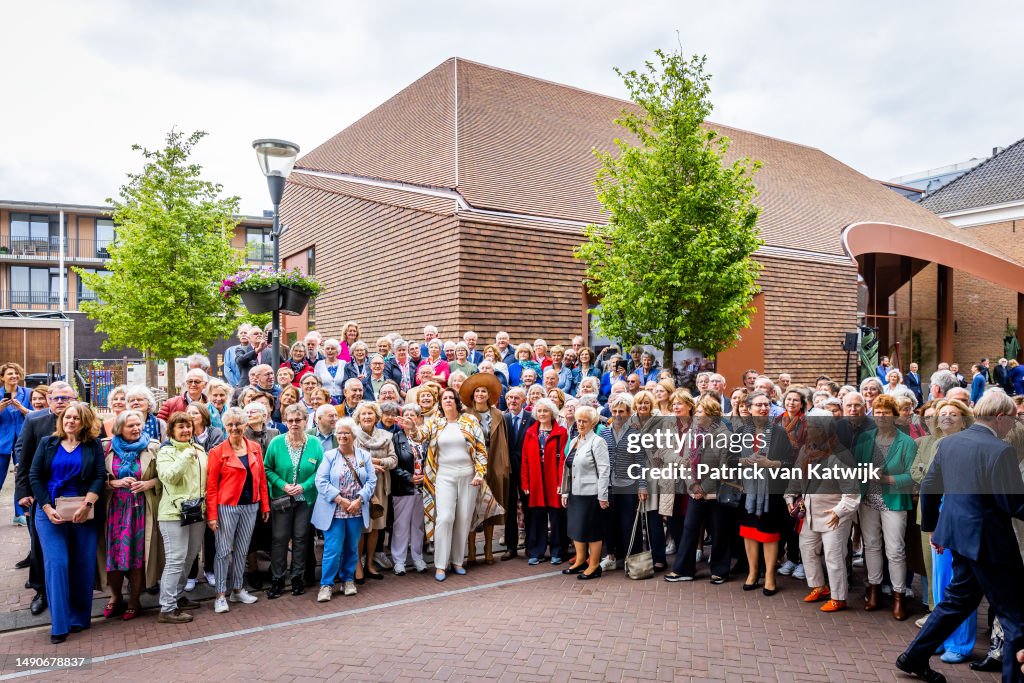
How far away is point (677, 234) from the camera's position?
1104 centimetres

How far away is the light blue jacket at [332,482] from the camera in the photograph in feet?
21.5

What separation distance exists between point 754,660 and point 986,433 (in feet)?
7.45

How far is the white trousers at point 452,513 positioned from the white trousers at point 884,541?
3.78 meters

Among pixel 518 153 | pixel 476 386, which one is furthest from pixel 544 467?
pixel 518 153

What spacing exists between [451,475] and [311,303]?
12.9m

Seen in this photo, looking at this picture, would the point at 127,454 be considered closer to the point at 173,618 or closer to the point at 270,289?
the point at 173,618

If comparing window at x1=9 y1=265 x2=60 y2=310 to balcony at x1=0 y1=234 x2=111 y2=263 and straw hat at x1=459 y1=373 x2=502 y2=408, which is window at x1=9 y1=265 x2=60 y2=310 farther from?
straw hat at x1=459 y1=373 x2=502 y2=408

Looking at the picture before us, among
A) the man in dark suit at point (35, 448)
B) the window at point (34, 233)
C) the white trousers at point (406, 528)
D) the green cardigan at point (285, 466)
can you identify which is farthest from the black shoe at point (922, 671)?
the window at point (34, 233)

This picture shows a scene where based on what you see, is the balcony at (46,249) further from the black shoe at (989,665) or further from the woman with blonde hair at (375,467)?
the black shoe at (989,665)

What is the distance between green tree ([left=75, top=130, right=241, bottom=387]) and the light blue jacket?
41.3 feet

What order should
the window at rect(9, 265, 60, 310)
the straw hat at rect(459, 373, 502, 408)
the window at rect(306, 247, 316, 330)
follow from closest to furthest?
the straw hat at rect(459, 373, 502, 408) → the window at rect(306, 247, 316, 330) → the window at rect(9, 265, 60, 310)

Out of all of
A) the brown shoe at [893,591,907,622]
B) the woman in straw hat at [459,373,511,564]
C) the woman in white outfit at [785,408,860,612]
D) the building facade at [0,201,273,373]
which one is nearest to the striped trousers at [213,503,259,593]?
the woman in straw hat at [459,373,511,564]

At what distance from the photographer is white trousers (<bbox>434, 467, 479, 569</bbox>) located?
23.4 feet

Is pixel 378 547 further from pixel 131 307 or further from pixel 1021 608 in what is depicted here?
pixel 131 307
